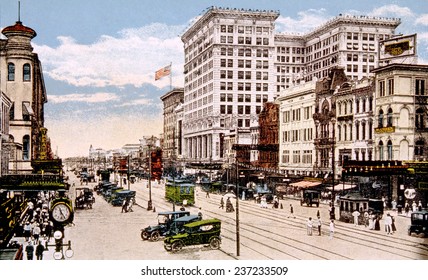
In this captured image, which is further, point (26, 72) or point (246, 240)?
point (26, 72)

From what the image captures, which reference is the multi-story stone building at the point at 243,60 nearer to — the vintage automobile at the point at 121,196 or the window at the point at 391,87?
the window at the point at 391,87

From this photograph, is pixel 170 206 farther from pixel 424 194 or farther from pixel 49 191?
pixel 424 194

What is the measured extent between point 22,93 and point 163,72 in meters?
6.82

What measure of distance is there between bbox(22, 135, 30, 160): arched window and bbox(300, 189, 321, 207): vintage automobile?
12.8m

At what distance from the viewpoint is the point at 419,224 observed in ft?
77.4

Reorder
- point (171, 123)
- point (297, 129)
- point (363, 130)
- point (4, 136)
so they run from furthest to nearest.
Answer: point (297, 129) < point (171, 123) < point (363, 130) < point (4, 136)

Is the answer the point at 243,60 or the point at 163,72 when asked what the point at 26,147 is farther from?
the point at 243,60

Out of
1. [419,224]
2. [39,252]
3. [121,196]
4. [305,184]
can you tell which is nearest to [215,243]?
[121,196]

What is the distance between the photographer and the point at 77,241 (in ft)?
74.2

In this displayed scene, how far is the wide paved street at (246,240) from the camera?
22078mm

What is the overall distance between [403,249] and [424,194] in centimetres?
518

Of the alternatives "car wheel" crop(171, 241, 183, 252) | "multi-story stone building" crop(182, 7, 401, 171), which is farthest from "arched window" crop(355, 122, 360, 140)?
"car wheel" crop(171, 241, 183, 252)

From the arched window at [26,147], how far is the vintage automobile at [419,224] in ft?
53.2
